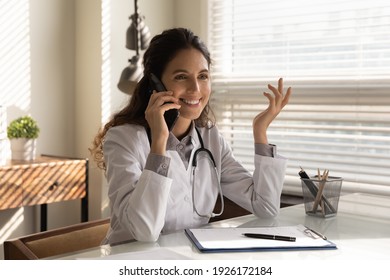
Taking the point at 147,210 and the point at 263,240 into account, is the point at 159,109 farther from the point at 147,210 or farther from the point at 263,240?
the point at 263,240

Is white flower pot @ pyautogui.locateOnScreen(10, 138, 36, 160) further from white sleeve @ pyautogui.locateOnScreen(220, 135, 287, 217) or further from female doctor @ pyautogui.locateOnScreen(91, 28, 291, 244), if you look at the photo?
white sleeve @ pyautogui.locateOnScreen(220, 135, 287, 217)

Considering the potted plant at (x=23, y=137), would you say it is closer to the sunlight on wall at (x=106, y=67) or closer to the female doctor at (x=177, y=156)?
the sunlight on wall at (x=106, y=67)

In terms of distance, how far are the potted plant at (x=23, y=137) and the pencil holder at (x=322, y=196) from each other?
195 centimetres

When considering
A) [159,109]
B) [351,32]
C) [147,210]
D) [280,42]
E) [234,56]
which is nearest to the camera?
[147,210]

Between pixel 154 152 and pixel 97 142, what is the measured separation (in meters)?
0.50

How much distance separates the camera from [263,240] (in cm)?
147

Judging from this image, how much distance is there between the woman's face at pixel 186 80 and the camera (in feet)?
6.43

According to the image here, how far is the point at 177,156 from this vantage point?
6.39 feet

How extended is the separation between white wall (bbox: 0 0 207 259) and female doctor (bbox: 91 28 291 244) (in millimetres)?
1462

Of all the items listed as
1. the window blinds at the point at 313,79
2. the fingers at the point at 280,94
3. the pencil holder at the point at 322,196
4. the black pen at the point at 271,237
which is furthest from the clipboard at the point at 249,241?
the window blinds at the point at 313,79

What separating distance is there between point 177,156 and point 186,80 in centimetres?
28

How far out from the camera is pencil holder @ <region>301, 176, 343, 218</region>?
1.83 meters

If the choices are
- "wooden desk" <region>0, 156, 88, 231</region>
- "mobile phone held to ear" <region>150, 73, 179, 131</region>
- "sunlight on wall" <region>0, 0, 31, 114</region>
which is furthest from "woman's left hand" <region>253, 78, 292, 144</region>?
"sunlight on wall" <region>0, 0, 31, 114</region>

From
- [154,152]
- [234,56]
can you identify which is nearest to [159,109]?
[154,152]
